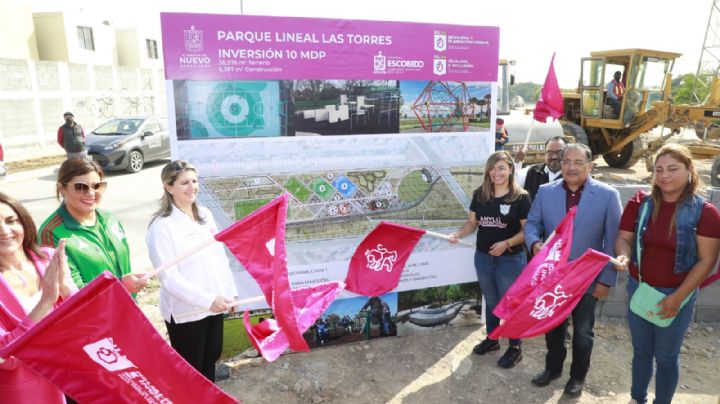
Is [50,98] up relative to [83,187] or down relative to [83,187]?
up

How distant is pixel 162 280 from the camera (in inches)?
110

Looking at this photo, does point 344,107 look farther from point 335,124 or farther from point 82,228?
point 82,228

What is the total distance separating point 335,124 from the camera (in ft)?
12.8

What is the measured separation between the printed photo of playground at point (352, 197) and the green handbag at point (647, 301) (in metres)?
1.70

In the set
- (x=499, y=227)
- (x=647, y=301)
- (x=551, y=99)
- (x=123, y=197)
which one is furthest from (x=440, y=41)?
(x=123, y=197)

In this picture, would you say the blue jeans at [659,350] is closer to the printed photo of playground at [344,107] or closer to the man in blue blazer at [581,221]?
the man in blue blazer at [581,221]

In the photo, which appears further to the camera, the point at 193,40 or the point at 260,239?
the point at 193,40

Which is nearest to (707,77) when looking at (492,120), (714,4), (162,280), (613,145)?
(714,4)

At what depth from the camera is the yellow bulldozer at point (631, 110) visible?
12.0 metres

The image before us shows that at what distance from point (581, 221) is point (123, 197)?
31.5ft

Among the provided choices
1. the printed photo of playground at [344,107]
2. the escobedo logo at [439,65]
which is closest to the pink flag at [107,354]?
the printed photo of playground at [344,107]

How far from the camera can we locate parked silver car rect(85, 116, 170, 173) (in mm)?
12609

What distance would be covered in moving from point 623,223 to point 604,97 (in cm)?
1164

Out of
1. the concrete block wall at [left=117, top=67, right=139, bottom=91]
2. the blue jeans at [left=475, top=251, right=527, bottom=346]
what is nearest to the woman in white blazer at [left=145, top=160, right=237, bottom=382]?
the blue jeans at [left=475, top=251, right=527, bottom=346]
